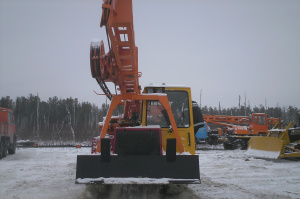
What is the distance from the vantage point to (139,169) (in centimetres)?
494

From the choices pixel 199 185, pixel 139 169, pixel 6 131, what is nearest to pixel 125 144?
pixel 139 169

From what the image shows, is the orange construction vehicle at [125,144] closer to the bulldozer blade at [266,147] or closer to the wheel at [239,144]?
the bulldozer blade at [266,147]

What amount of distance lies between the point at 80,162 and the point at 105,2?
9.55ft

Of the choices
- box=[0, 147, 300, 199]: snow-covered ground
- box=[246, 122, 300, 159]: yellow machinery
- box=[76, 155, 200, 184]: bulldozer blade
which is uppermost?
box=[76, 155, 200, 184]: bulldozer blade

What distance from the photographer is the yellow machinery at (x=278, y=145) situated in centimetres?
1248

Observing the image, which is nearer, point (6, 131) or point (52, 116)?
point (6, 131)

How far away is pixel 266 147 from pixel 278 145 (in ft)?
2.31

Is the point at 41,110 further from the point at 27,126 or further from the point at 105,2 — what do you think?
the point at 105,2

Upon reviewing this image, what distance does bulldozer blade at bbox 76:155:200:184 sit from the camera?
4.91m

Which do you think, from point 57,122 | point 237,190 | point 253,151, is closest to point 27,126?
point 57,122

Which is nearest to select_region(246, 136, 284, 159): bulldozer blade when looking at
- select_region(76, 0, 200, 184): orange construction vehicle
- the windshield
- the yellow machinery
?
the yellow machinery

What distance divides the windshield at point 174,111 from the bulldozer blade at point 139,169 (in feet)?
5.01

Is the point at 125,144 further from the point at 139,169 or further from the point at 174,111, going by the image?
the point at 174,111

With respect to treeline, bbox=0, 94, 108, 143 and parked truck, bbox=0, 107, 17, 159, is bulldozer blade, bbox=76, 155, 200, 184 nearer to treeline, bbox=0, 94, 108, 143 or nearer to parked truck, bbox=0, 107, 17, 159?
parked truck, bbox=0, 107, 17, 159
